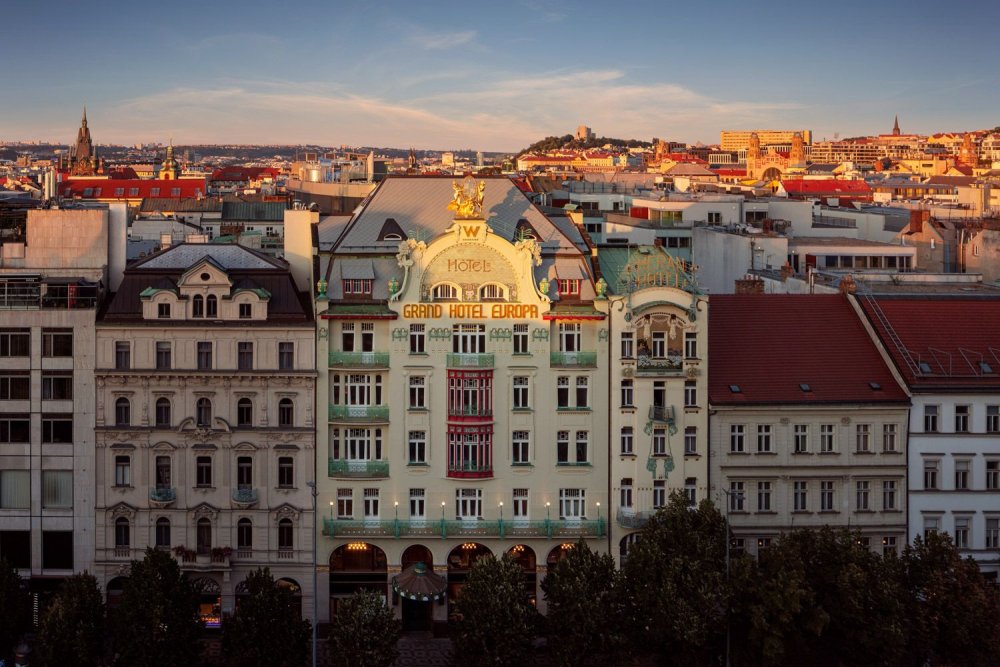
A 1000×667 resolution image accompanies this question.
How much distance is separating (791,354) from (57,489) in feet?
126

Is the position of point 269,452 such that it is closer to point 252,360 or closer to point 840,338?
point 252,360

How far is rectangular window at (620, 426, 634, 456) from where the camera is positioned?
265 ft

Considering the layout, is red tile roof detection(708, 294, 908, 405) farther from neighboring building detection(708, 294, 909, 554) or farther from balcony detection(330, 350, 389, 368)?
balcony detection(330, 350, 389, 368)

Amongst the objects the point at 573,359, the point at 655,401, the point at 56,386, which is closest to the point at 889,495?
the point at 655,401

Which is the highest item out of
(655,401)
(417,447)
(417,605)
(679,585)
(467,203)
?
(467,203)

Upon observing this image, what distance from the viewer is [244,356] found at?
264 feet

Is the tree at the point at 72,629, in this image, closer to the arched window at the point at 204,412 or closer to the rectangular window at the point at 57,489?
the rectangular window at the point at 57,489

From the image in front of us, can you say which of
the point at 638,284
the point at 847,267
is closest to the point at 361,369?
the point at 638,284

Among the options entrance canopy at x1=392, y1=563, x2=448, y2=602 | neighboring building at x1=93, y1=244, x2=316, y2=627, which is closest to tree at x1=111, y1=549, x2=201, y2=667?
neighboring building at x1=93, y1=244, x2=316, y2=627

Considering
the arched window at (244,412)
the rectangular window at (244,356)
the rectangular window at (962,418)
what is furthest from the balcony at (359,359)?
the rectangular window at (962,418)

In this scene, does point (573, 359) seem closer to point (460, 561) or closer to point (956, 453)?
point (460, 561)

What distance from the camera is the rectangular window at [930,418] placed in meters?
81.9

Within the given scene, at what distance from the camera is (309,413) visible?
80125 mm

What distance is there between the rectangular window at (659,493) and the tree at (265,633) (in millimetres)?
18794
